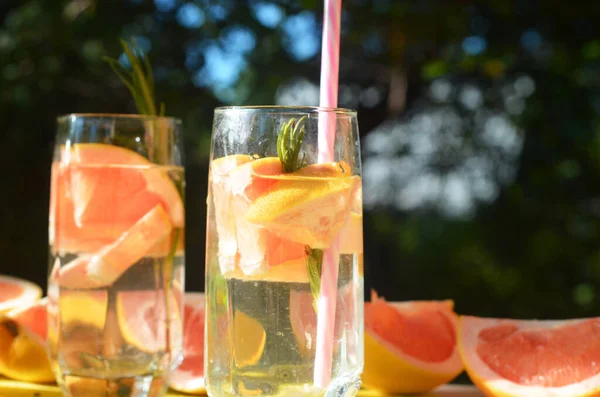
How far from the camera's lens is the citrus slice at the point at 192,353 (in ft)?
3.98

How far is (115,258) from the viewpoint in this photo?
1.10 m

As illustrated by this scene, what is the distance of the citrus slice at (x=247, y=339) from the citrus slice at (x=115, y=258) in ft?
0.76

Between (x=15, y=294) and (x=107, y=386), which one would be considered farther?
(x=15, y=294)

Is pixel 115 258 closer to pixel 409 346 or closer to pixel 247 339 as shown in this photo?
pixel 247 339

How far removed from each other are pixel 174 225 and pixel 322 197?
0.31 metres

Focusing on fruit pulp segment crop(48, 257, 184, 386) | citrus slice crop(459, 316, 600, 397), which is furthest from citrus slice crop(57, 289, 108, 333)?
citrus slice crop(459, 316, 600, 397)

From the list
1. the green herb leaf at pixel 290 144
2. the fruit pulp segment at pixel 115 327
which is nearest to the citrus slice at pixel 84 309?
the fruit pulp segment at pixel 115 327

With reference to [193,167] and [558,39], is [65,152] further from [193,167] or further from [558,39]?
[558,39]

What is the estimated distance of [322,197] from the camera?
0.93 metres

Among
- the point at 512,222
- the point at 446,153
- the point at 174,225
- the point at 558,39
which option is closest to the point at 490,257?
the point at 512,222

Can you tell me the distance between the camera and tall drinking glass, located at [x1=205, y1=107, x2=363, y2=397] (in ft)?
3.01

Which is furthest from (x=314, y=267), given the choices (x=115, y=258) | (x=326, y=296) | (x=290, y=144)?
(x=115, y=258)

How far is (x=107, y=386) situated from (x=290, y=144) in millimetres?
456

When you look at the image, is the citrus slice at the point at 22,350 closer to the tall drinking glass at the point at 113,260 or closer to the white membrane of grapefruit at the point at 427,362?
the tall drinking glass at the point at 113,260
